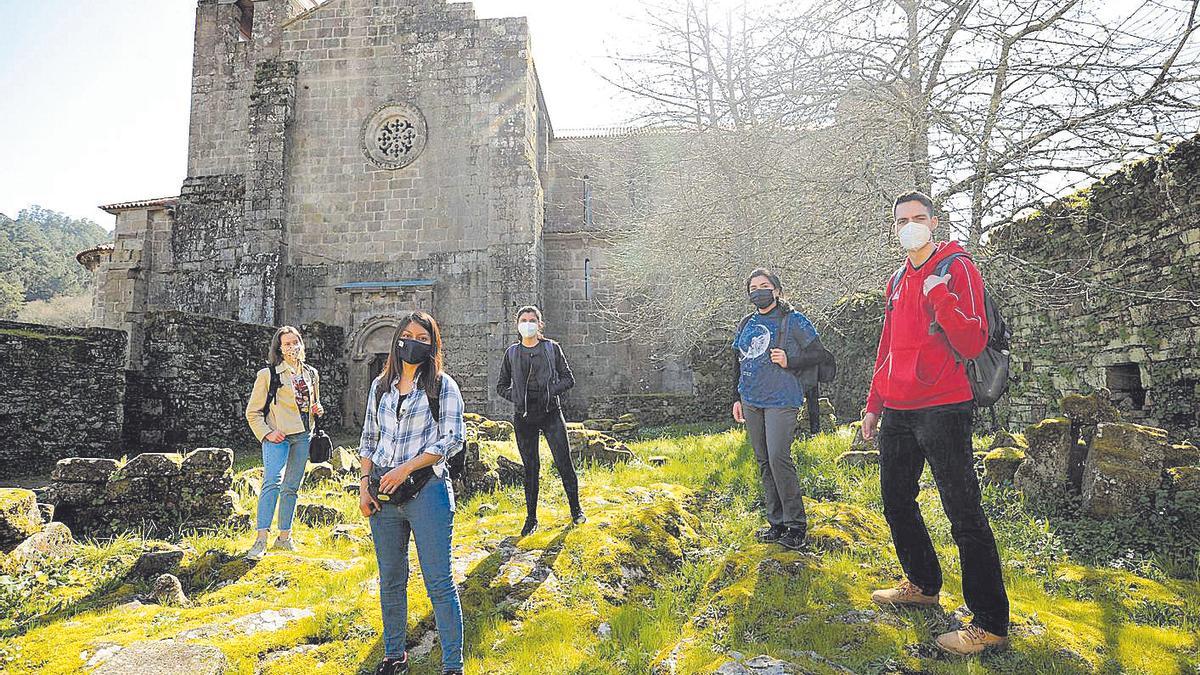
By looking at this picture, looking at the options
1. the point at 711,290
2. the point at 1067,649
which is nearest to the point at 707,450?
the point at 711,290

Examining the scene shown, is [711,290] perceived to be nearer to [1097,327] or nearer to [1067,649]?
[1097,327]

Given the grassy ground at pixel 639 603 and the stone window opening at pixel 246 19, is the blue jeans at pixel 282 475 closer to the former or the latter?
the grassy ground at pixel 639 603

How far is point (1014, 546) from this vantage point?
497 cm

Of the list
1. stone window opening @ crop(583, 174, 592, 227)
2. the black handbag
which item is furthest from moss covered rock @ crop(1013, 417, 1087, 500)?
stone window opening @ crop(583, 174, 592, 227)

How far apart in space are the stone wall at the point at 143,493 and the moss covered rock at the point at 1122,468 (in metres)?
7.35

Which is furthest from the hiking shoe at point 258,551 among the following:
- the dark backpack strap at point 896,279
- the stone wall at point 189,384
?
the stone wall at point 189,384

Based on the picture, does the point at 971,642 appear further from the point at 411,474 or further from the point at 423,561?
the point at 411,474

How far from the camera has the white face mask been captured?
Result: 11.0 ft

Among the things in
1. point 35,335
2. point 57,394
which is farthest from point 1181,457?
point 35,335

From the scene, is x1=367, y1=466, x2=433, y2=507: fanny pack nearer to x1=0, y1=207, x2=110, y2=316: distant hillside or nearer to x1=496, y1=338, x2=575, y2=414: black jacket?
x1=496, y1=338, x2=575, y2=414: black jacket

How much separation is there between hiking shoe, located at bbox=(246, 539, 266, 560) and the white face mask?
471 centimetres

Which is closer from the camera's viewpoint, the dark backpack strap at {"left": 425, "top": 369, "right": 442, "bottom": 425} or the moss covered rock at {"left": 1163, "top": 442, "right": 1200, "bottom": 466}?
the dark backpack strap at {"left": 425, "top": 369, "right": 442, "bottom": 425}

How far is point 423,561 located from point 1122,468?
5.16m

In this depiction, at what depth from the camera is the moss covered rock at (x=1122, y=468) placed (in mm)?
4992
